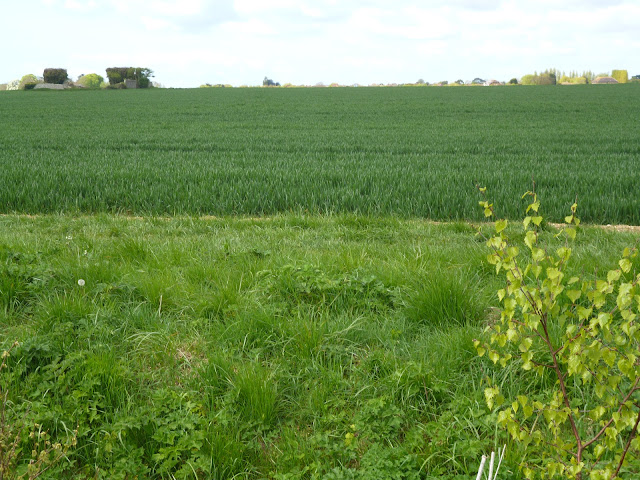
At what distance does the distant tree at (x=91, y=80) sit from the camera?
82188 mm

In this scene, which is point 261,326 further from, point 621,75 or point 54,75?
point 621,75

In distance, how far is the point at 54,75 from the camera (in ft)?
270

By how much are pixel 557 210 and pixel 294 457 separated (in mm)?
6612

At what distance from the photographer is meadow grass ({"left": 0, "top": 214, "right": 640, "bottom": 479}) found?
9.41 feet

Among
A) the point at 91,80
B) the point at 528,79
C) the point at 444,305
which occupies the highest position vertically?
the point at 528,79

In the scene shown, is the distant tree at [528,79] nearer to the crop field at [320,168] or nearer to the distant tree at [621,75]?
the distant tree at [621,75]

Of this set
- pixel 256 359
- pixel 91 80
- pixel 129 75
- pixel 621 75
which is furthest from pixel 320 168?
pixel 621 75

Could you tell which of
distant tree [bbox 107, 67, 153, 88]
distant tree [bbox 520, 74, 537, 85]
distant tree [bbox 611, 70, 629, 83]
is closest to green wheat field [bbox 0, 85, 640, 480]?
distant tree [bbox 107, 67, 153, 88]

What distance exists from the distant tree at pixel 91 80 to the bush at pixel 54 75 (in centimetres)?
242

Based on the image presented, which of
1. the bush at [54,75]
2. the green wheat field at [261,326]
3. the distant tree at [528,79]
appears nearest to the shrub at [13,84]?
the bush at [54,75]

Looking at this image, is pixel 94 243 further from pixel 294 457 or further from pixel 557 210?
pixel 557 210

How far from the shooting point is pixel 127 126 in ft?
71.8

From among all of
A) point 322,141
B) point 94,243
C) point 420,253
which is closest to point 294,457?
point 420,253

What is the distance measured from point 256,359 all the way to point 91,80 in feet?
294
